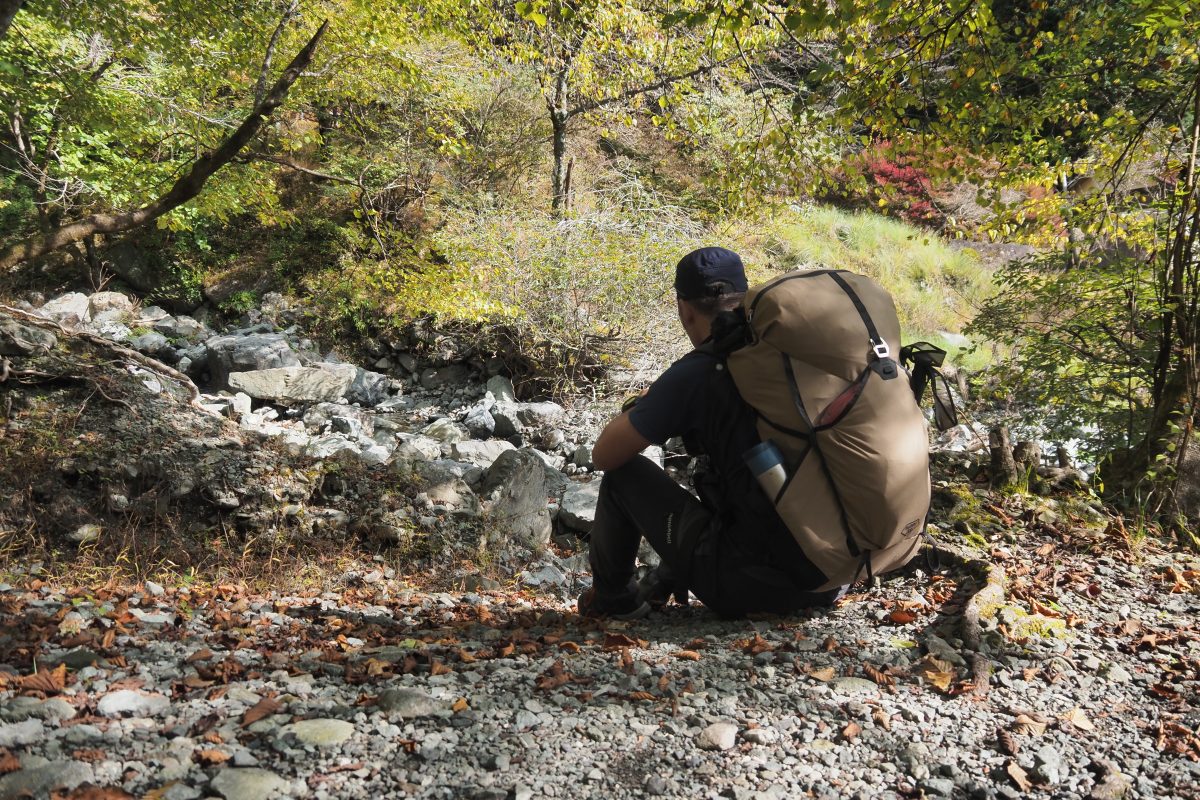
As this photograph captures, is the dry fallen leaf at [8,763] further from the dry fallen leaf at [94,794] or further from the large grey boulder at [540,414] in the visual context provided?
the large grey boulder at [540,414]

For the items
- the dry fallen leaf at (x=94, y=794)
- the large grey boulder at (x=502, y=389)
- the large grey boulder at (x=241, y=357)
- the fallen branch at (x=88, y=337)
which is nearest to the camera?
the dry fallen leaf at (x=94, y=794)

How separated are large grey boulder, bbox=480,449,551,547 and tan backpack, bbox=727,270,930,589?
10.3ft

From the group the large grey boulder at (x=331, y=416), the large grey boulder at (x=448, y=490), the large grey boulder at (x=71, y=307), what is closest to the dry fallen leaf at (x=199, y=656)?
the large grey boulder at (x=448, y=490)

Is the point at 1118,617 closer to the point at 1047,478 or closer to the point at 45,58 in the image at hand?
the point at 1047,478

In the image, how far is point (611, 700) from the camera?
2.30m

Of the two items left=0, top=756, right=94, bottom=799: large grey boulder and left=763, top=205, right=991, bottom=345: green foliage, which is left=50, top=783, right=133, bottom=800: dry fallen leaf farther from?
left=763, top=205, right=991, bottom=345: green foliage

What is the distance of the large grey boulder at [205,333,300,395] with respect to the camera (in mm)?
11156

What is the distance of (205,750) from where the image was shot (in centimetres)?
182

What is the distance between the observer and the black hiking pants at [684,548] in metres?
2.84

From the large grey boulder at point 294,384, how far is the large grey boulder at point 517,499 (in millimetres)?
5779

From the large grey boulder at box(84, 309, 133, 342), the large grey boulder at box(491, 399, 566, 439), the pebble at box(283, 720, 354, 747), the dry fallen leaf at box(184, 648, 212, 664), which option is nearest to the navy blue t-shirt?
the pebble at box(283, 720, 354, 747)

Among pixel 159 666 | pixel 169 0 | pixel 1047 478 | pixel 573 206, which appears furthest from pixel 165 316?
pixel 1047 478

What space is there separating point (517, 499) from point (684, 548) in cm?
296

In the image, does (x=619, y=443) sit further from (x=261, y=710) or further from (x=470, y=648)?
(x=261, y=710)
